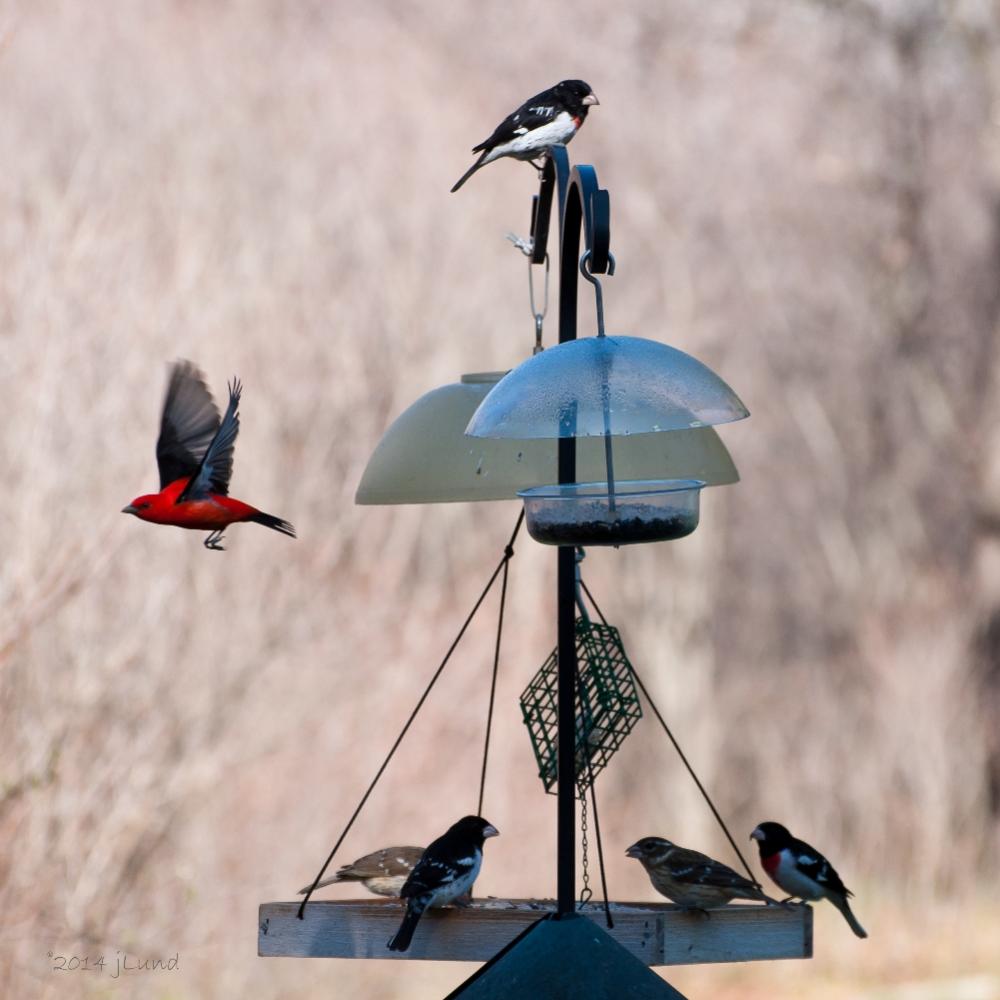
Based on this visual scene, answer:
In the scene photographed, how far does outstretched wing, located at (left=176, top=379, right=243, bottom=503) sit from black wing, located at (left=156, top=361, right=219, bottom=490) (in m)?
0.17

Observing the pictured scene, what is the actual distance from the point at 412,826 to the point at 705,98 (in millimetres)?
6184

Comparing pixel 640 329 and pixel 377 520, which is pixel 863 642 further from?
pixel 377 520

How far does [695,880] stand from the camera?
443 cm

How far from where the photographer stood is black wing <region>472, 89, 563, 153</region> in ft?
15.3

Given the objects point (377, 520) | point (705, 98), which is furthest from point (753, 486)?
point (377, 520)

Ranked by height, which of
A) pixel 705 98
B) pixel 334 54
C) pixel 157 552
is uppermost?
pixel 705 98

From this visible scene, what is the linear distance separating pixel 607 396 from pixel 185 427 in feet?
8.12

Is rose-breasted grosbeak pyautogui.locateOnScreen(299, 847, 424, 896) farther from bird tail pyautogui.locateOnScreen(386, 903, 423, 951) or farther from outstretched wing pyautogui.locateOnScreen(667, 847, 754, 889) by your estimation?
bird tail pyautogui.locateOnScreen(386, 903, 423, 951)

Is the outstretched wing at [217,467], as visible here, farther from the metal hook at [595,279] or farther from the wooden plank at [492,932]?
the metal hook at [595,279]

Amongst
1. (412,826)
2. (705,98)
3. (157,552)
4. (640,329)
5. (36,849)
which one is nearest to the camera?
(36,849)

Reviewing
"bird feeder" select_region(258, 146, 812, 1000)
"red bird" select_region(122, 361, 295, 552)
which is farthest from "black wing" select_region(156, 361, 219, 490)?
"bird feeder" select_region(258, 146, 812, 1000)

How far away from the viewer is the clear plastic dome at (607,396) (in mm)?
2982

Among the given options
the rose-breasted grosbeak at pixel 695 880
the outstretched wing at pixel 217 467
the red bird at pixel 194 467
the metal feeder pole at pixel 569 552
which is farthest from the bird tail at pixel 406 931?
the outstretched wing at pixel 217 467

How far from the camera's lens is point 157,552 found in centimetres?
Result: 865
